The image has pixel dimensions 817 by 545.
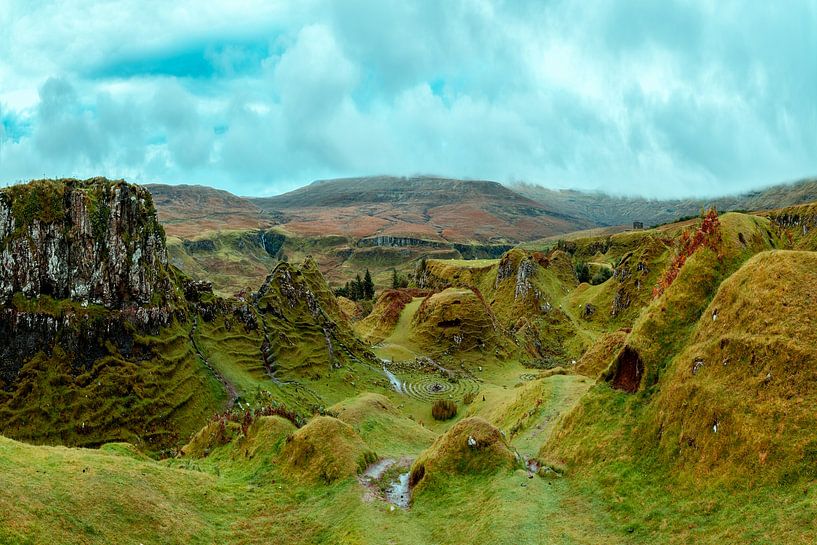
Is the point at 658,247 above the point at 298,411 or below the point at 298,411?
above

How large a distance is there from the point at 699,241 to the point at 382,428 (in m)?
34.7

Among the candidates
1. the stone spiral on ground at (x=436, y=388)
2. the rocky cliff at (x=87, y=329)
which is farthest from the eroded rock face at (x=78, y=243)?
the stone spiral on ground at (x=436, y=388)

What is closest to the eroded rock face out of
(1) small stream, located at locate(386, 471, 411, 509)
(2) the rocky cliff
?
(2) the rocky cliff

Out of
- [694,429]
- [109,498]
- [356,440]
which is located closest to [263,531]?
[109,498]

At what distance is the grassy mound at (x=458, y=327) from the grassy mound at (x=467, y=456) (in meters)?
67.5

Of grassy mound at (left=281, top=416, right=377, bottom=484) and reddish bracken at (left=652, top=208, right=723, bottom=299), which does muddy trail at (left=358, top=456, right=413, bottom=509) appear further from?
reddish bracken at (left=652, top=208, right=723, bottom=299)

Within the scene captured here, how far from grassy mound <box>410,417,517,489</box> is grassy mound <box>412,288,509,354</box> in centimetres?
6747

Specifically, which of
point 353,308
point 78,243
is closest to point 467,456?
point 78,243

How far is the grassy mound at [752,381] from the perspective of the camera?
2106 cm

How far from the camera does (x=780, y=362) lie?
2328 cm

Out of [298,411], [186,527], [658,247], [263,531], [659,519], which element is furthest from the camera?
[658,247]

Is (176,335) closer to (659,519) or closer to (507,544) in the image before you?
(507,544)

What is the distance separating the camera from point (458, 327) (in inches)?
4144

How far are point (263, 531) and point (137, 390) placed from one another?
39.7 m
